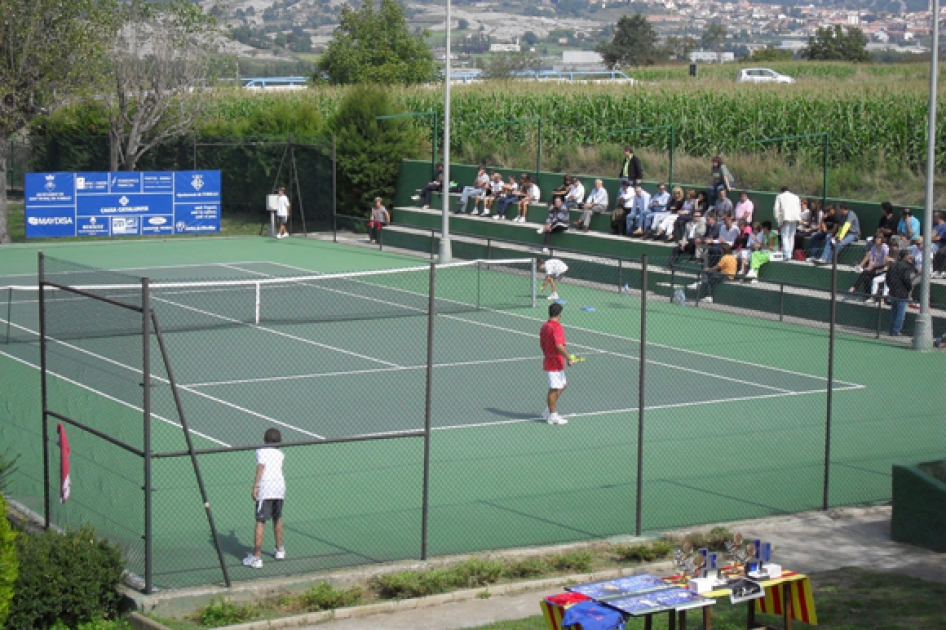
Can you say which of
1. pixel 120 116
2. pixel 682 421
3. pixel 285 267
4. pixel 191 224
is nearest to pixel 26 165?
pixel 120 116

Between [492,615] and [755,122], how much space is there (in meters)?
30.3

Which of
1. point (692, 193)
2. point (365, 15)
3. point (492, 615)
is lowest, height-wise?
point (492, 615)

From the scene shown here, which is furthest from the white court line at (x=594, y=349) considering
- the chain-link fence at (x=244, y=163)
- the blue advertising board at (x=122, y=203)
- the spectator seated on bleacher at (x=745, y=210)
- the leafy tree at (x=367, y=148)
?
the chain-link fence at (x=244, y=163)

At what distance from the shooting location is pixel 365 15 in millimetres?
87875

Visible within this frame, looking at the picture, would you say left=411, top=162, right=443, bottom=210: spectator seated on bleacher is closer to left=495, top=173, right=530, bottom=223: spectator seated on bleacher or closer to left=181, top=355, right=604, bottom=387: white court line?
left=495, top=173, right=530, bottom=223: spectator seated on bleacher

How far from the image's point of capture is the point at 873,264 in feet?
89.7

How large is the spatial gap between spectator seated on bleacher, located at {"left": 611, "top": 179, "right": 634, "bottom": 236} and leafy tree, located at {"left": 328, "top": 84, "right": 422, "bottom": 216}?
35.8 feet

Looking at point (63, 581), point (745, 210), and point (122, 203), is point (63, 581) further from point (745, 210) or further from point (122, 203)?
point (122, 203)

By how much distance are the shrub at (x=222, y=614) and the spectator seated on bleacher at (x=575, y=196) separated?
87.3ft

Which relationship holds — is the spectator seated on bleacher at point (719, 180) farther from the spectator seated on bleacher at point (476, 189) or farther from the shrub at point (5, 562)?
the shrub at point (5, 562)

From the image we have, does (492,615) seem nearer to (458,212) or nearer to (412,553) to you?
(412,553)

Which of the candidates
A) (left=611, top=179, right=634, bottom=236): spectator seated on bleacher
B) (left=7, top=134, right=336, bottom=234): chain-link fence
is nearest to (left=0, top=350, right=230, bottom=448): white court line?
(left=611, top=179, right=634, bottom=236): spectator seated on bleacher

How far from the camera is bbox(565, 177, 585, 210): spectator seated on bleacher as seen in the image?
36906 millimetres

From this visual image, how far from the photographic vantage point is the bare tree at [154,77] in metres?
45.5
